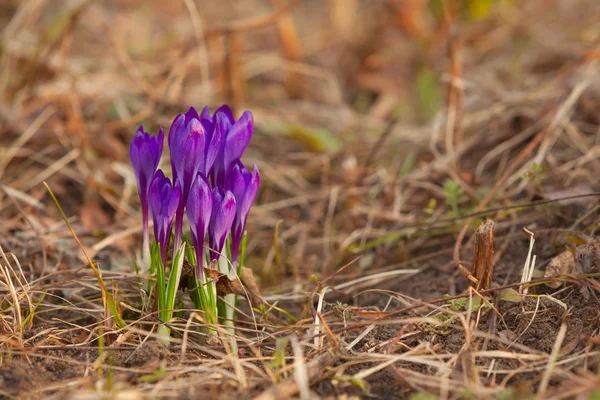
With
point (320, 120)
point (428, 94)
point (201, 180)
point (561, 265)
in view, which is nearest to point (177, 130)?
point (201, 180)

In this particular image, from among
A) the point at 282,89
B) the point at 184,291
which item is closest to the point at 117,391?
the point at 184,291

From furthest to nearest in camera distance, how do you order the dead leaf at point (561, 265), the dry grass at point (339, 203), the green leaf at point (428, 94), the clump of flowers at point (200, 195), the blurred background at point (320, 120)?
the green leaf at point (428, 94), the blurred background at point (320, 120), the dead leaf at point (561, 265), the clump of flowers at point (200, 195), the dry grass at point (339, 203)

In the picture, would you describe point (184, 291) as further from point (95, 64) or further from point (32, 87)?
point (95, 64)

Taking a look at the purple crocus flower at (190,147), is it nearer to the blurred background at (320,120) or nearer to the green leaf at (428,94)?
the blurred background at (320,120)

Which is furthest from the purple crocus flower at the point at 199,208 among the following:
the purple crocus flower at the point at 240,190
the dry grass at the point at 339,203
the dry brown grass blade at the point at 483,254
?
the dry brown grass blade at the point at 483,254

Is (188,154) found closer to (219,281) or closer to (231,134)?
(231,134)

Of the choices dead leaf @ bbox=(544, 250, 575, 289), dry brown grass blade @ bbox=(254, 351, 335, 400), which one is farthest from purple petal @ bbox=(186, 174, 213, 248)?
dead leaf @ bbox=(544, 250, 575, 289)
